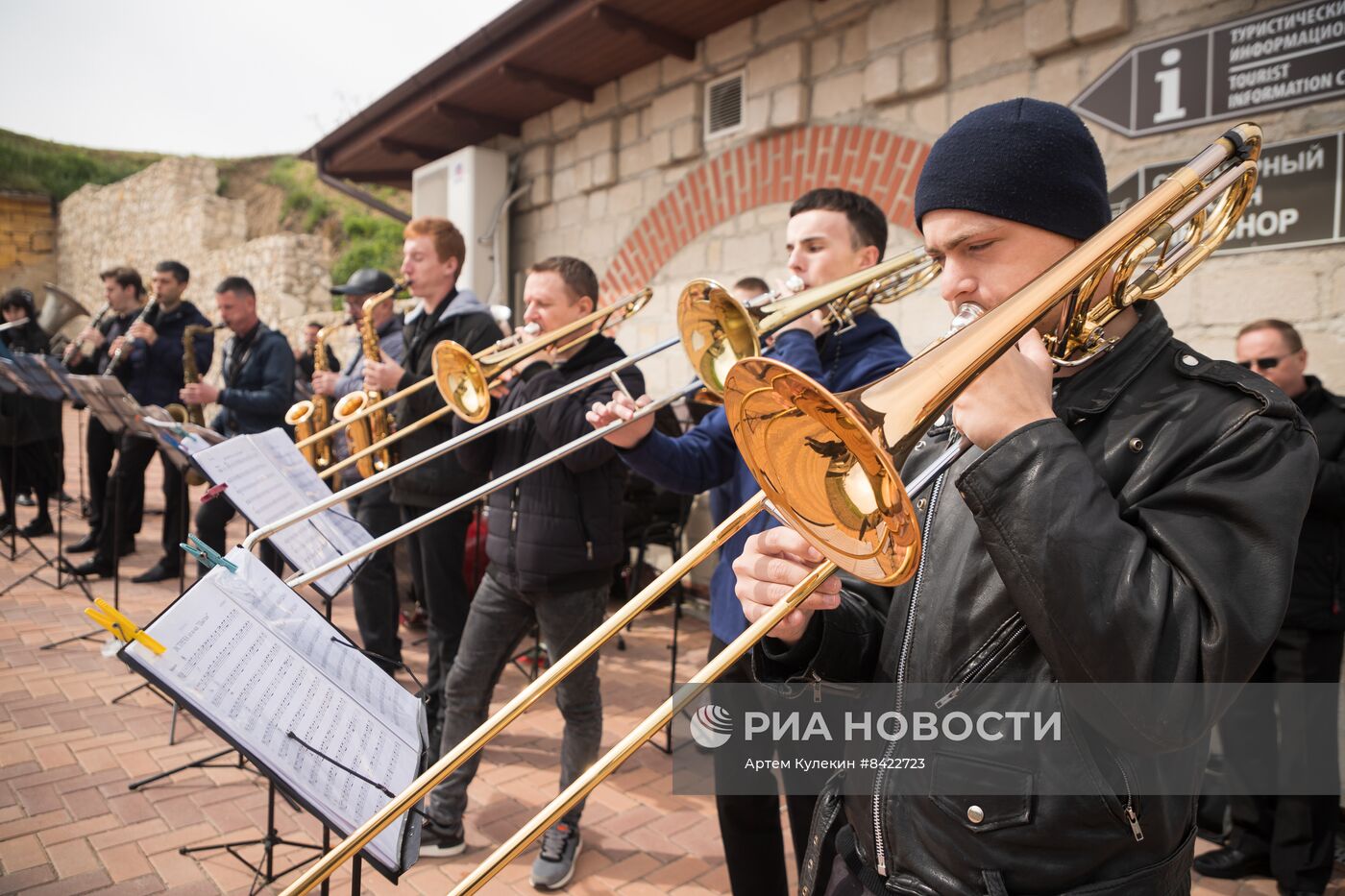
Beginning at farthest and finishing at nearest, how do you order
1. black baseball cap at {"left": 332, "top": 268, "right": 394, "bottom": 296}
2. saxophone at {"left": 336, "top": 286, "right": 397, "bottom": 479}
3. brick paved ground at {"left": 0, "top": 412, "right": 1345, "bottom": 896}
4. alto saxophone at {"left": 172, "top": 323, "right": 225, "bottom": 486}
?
alto saxophone at {"left": 172, "top": 323, "right": 225, "bottom": 486} < black baseball cap at {"left": 332, "top": 268, "right": 394, "bottom": 296} < saxophone at {"left": 336, "top": 286, "right": 397, "bottom": 479} < brick paved ground at {"left": 0, "top": 412, "right": 1345, "bottom": 896}

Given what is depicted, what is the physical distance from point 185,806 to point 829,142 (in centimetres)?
487

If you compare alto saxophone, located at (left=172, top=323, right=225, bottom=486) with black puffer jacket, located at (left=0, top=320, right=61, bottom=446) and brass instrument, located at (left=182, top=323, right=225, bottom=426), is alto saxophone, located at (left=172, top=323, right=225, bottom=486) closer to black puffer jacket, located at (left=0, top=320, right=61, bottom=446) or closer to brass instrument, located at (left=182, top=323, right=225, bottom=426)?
brass instrument, located at (left=182, top=323, right=225, bottom=426)

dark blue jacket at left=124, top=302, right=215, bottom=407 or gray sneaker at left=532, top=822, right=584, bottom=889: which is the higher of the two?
dark blue jacket at left=124, top=302, right=215, bottom=407

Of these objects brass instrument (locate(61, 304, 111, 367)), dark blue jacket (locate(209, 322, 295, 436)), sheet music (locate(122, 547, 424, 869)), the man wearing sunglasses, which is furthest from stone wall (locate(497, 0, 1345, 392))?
sheet music (locate(122, 547, 424, 869))

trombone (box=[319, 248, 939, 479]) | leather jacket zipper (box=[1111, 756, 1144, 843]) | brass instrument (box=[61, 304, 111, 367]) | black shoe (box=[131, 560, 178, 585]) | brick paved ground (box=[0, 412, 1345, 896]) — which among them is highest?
brass instrument (box=[61, 304, 111, 367])

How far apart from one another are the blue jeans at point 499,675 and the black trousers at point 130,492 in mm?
4036

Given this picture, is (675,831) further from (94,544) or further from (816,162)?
Result: (94,544)

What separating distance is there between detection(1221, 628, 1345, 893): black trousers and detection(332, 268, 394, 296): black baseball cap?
4745 millimetres

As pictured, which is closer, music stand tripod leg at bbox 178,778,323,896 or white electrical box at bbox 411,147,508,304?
music stand tripod leg at bbox 178,778,323,896

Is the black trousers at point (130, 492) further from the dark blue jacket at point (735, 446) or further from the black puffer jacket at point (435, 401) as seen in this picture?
the dark blue jacket at point (735, 446)

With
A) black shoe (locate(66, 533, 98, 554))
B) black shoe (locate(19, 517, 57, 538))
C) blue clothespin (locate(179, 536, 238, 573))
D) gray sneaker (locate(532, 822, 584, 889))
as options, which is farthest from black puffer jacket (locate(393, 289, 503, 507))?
black shoe (locate(19, 517, 57, 538))

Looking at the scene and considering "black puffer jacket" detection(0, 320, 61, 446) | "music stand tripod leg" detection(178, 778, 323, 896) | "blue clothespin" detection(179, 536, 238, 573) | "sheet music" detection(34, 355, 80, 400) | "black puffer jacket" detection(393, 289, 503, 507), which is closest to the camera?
"blue clothespin" detection(179, 536, 238, 573)

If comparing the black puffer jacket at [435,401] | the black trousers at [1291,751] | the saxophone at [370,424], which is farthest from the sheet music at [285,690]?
the black trousers at [1291,751]

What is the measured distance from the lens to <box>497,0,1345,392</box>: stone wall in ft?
11.7
